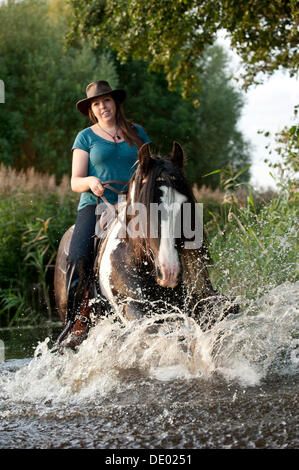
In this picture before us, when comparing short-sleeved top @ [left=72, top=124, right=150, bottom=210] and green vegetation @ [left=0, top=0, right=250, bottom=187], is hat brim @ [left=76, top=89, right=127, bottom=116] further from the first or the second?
green vegetation @ [left=0, top=0, right=250, bottom=187]

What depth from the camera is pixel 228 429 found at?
287 cm

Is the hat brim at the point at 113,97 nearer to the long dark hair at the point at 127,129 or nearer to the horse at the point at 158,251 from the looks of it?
the long dark hair at the point at 127,129

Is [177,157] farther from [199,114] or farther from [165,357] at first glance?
[199,114]

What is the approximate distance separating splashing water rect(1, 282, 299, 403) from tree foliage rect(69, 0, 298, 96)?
7050mm

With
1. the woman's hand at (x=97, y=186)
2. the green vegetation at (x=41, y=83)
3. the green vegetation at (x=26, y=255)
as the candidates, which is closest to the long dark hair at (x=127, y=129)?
the woman's hand at (x=97, y=186)

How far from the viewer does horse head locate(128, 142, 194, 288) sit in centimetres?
354

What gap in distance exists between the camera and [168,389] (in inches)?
139

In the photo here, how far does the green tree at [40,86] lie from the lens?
2916 cm

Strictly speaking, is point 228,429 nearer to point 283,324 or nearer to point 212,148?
point 283,324

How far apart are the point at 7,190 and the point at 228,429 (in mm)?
8574
